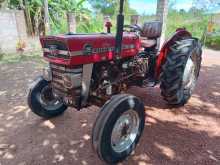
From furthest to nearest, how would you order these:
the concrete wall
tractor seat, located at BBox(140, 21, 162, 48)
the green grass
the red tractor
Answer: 1. the concrete wall
2. the green grass
3. tractor seat, located at BBox(140, 21, 162, 48)
4. the red tractor

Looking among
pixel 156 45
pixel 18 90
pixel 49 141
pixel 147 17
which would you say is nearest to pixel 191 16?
pixel 147 17

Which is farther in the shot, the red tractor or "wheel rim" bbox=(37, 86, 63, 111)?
"wheel rim" bbox=(37, 86, 63, 111)

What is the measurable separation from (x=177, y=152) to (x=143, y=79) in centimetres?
134

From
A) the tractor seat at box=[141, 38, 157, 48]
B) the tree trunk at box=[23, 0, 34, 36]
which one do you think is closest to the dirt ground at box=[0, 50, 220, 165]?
the tractor seat at box=[141, 38, 157, 48]

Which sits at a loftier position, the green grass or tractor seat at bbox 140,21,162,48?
tractor seat at bbox 140,21,162,48

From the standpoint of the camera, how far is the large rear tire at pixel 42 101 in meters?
3.07

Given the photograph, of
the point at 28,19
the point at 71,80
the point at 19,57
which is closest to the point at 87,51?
the point at 71,80

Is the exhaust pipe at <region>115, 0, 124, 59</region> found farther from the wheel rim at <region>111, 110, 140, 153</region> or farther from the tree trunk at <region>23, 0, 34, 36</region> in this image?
the tree trunk at <region>23, 0, 34, 36</region>

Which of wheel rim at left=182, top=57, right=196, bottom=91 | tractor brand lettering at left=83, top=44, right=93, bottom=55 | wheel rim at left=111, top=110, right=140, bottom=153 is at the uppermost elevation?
tractor brand lettering at left=83, top=44, right=93, bottom=55

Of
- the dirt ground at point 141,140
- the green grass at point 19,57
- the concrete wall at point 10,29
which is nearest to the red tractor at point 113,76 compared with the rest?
the dirt ground at point 141,140

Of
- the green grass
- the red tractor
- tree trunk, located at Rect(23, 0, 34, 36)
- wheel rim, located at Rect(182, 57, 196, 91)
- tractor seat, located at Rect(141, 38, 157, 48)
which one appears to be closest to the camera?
the red tractor

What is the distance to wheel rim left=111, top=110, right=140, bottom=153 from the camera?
7.91 ft

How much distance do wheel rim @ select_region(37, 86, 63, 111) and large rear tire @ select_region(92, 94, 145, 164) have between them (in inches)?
49.7

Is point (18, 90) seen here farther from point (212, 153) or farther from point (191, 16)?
point (191, 16)
